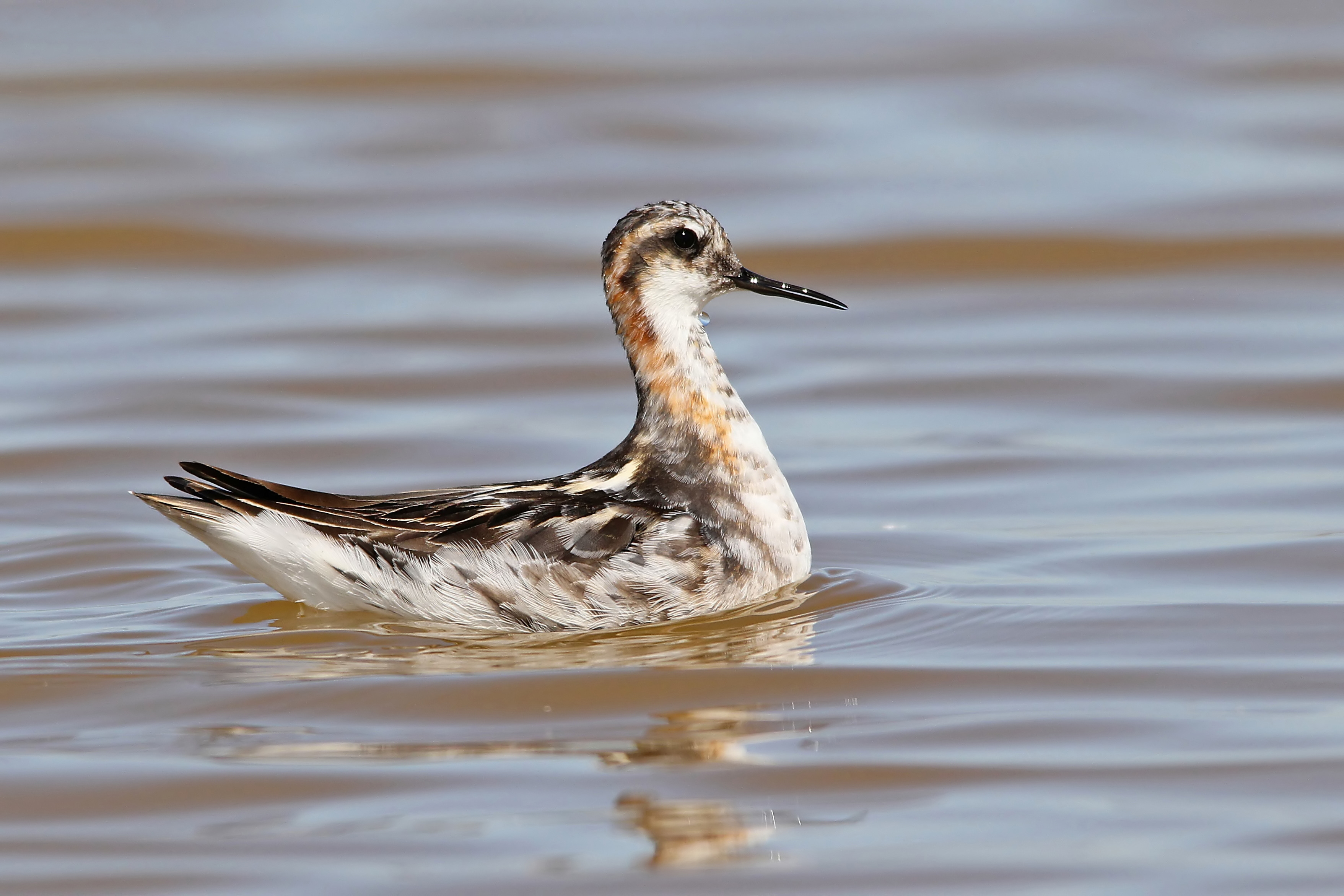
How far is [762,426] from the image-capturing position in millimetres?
11023

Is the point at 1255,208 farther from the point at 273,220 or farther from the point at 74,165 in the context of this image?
the point at 74,165

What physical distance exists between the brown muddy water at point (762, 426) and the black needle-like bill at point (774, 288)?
1088 mm

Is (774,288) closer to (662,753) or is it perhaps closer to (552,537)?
(552,537)

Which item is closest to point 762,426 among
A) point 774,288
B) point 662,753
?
point 774,288

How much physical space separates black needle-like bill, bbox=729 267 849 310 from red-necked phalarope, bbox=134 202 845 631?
0.52 meters

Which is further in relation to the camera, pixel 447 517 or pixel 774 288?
pixel 774 288

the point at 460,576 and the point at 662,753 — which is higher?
the point at 460,576

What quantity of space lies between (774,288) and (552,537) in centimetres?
168

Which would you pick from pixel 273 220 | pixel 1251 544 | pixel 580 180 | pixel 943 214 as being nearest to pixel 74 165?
pixel 273 220

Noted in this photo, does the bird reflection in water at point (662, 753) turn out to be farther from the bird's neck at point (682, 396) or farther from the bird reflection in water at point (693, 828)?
the bird's neck at point (682, 396)

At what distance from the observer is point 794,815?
18.1ft

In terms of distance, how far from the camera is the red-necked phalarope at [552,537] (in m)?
7.51

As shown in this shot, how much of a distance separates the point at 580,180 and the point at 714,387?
778 cm

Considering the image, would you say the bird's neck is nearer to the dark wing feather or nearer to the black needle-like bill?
the black needle-like bill
